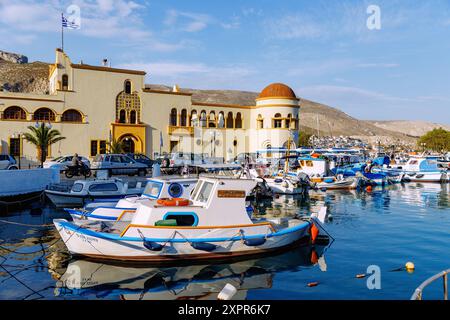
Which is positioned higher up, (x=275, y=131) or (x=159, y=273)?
(x=275, y=131)

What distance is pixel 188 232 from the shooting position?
15.0 metres

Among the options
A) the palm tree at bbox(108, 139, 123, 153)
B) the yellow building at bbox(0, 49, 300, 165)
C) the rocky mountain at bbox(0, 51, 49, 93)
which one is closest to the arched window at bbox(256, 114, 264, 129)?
the yellow building at bbox(0, 49, 300, 165)

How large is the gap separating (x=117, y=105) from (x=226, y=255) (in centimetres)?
3753

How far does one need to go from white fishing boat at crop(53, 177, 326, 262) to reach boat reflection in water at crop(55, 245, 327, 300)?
466 millimetres

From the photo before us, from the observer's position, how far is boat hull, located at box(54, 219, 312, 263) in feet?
47.9

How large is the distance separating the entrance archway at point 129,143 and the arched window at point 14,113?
11.3m

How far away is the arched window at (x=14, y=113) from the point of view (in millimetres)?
42125

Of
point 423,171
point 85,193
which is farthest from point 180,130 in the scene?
point 423,171

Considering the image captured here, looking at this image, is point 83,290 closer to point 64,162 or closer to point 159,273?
point 159,273

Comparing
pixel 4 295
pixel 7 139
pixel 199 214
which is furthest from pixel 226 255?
pixel 7 139

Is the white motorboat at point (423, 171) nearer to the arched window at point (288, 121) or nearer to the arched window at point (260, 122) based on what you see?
the arched window at point (288, 121)

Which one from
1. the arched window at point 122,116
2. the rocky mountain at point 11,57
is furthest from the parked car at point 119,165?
the rocky mountain at point 11,57

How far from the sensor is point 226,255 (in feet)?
50.6
